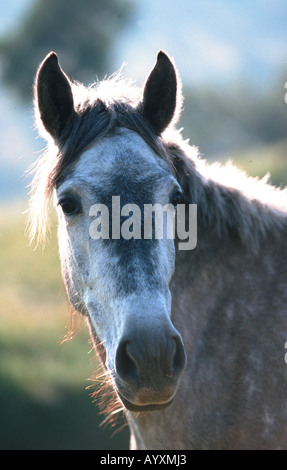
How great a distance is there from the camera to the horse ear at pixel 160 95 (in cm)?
275

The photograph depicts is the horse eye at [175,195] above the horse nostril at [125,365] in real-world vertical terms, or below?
above

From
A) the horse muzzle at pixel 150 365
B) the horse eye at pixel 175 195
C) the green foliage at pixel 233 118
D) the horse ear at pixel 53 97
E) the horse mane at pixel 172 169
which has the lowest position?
the horse muzzle at pixel 150 365

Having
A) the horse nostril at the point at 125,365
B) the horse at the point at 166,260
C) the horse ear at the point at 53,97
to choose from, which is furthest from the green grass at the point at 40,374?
the horse nostril at the point at 125,365

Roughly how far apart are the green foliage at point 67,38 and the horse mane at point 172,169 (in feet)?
55.9

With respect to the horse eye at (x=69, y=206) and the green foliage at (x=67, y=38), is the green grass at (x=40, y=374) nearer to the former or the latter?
the horse eye at (x=69, y=206)

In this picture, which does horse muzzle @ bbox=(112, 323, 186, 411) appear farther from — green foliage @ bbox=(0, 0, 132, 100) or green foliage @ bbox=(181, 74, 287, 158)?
green foliage @ bbox=(0, 0, 132, 100)

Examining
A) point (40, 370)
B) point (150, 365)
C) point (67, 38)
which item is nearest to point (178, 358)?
point (150, 365)

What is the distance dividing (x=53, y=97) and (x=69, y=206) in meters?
0.72

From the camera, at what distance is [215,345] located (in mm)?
2805

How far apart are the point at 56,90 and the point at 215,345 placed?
1.85 meters

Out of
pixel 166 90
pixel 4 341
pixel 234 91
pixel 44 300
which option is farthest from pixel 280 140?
pixel 166 90

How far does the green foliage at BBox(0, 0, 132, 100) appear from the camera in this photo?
1950 centimetres
